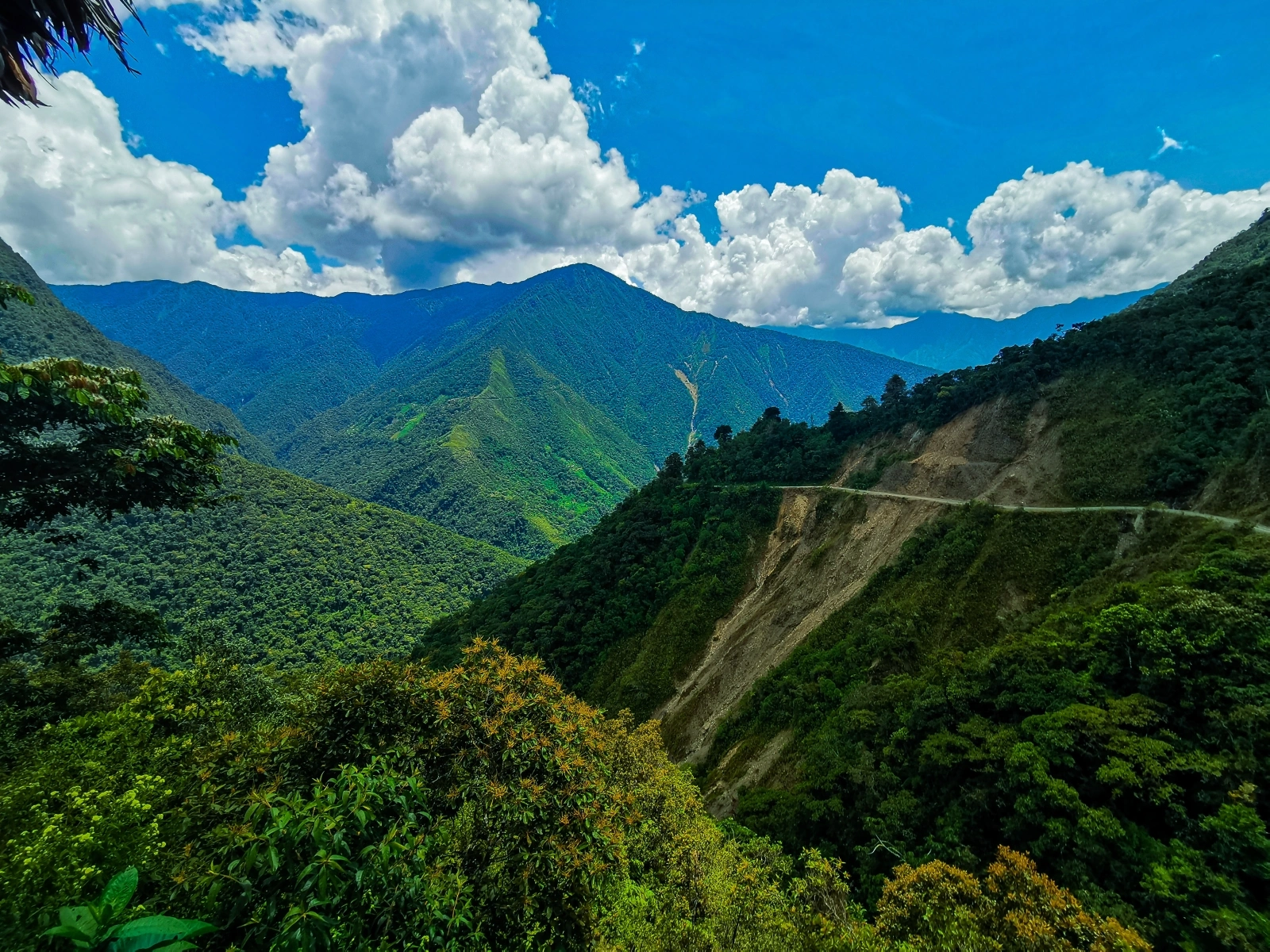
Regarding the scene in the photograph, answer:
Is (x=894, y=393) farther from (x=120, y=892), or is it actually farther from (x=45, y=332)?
(x=45, y=332)

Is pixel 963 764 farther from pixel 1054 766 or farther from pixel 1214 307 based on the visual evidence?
pixel 1214 307

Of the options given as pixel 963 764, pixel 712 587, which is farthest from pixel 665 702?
pixel 963 764

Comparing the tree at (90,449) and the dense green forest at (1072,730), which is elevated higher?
the dense green forest at (1072,730)

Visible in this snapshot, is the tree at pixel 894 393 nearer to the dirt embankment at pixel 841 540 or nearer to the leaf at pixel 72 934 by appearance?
the dirt embankment at pixel 841 540

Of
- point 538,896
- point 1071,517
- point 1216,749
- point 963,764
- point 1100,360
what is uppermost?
point 1100,360

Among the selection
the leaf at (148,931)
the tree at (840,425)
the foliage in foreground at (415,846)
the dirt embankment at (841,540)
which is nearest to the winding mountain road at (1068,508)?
the dirt embankment at (841,540)

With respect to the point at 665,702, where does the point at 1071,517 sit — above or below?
above
